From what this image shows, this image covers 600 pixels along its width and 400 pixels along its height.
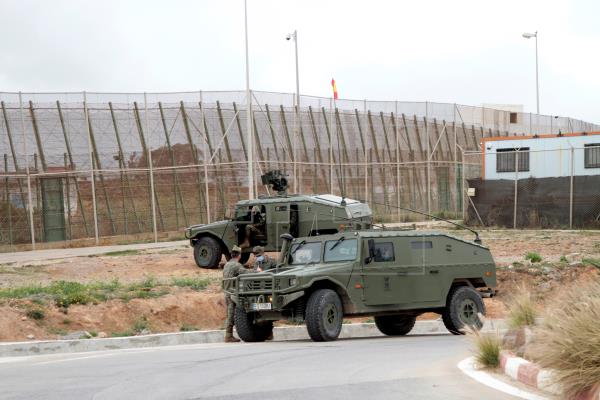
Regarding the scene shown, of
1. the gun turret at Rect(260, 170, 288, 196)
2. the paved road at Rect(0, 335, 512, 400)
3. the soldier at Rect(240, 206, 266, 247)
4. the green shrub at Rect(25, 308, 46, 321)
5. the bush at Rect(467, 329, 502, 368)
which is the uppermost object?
the gun turret at Rect(260, 170, 288, 196)

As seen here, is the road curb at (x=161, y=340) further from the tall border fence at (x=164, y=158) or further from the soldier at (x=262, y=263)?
the tall border fence at (x=164, y=158)

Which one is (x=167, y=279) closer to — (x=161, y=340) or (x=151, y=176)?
(x=161, y=340)

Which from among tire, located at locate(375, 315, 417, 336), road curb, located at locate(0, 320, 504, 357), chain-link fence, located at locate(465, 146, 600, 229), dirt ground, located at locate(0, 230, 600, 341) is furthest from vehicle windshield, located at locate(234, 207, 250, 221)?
chain-link fence, located at locate(465, 146, 600, 229)

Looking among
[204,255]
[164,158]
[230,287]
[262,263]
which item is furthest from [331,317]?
[164,158]

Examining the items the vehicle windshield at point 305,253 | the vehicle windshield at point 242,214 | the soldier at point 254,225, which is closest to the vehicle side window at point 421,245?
the vehicle windshield at point 305,253

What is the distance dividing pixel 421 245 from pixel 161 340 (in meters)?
4.81

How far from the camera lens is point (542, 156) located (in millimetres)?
41094

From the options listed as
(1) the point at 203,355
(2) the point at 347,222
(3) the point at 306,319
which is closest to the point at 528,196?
(2) the point at 347,222

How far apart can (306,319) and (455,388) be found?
22.6ft

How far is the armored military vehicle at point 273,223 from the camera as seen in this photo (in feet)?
87.5

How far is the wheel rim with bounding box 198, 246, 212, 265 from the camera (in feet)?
90.2

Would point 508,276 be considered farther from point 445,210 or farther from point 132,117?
point 445,210

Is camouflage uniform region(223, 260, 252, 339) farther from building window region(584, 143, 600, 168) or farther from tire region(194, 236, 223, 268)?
building window region(584, 143, 600, 168)

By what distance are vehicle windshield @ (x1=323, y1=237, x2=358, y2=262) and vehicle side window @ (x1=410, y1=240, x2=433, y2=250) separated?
129 cm
